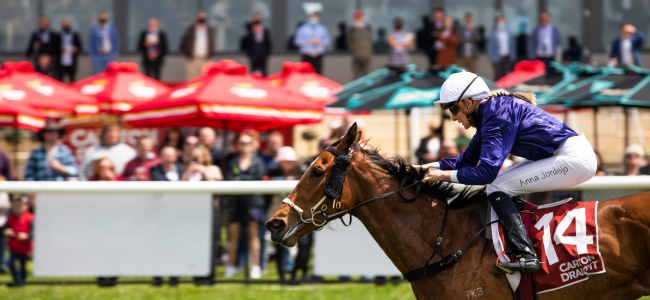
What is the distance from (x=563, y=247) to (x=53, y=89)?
8707 millimetres

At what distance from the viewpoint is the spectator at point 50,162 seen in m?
7.51

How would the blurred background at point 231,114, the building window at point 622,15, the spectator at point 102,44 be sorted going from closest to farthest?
the blurred background at point 231,114
the spectator at point 102,44
the building window at point 622,15

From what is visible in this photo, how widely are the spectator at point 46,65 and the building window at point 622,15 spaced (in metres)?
12.6

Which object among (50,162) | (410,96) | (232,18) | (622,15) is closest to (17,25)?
(232,18)

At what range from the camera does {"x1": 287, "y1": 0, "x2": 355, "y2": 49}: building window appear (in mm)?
16922

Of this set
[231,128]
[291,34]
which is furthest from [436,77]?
[291,34]

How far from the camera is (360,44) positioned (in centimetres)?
1411

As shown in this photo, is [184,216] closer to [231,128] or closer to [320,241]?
[320,241]

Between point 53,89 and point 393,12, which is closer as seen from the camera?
point 53,89

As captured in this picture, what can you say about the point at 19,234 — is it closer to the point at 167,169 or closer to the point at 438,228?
the point at 167,169

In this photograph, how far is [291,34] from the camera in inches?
673

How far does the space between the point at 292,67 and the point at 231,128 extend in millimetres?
2213

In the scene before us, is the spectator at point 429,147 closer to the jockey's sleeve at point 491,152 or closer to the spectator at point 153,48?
the jockey's sleeve at point 491,152

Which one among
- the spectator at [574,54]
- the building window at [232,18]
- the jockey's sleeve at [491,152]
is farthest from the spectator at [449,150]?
the building window at [232,18]
